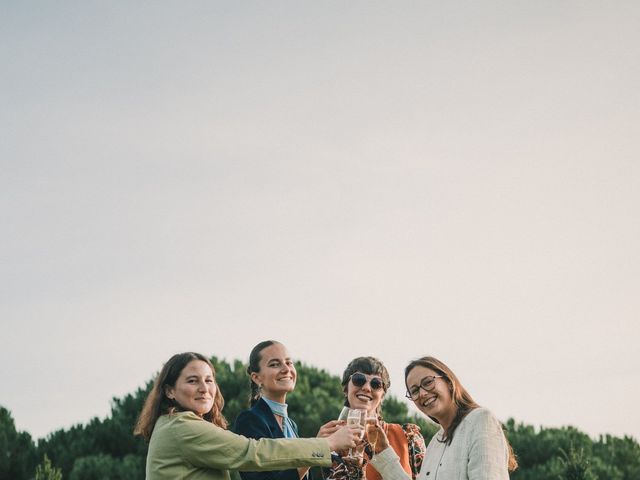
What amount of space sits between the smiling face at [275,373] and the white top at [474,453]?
114cm

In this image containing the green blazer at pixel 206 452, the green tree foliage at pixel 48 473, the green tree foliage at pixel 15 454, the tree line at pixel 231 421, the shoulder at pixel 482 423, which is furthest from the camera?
the green tree foliage at pixel 15 454

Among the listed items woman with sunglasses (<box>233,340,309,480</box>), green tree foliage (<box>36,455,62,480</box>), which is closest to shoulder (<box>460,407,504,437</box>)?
woman with sunglasses (<box>233,340,309,480</box>)

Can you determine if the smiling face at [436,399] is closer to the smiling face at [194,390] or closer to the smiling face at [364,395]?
the smiling face at [364,395]

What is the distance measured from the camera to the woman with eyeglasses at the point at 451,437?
4328 millimetres

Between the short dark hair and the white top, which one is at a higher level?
the short dark hair

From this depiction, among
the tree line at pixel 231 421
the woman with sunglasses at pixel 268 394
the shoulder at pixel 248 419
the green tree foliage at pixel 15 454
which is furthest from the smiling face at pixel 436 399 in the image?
the green tree foliage at pixel 15 454

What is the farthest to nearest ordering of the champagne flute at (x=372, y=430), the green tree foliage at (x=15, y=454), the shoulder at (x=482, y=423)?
the green tree foliage at (x=15, y=454) < the champagne flute at (x=372, y=430) < the shoulder at (x=482, y=423)

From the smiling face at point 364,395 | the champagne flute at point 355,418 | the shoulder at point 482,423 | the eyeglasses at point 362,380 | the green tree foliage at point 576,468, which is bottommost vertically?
the green tree foliage at point 576,468

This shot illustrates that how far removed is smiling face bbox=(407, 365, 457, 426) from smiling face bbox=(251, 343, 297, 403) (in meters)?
0.95

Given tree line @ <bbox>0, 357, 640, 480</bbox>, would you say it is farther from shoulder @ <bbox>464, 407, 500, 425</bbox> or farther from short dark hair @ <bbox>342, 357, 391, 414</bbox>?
shoulder @ <bbox>464, 407, 500, 425</bbox>

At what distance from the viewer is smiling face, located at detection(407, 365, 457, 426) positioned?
4.74 m

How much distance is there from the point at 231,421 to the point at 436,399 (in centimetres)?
1288

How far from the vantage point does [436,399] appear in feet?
15.6

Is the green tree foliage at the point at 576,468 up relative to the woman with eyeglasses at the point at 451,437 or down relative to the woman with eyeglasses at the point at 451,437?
down
